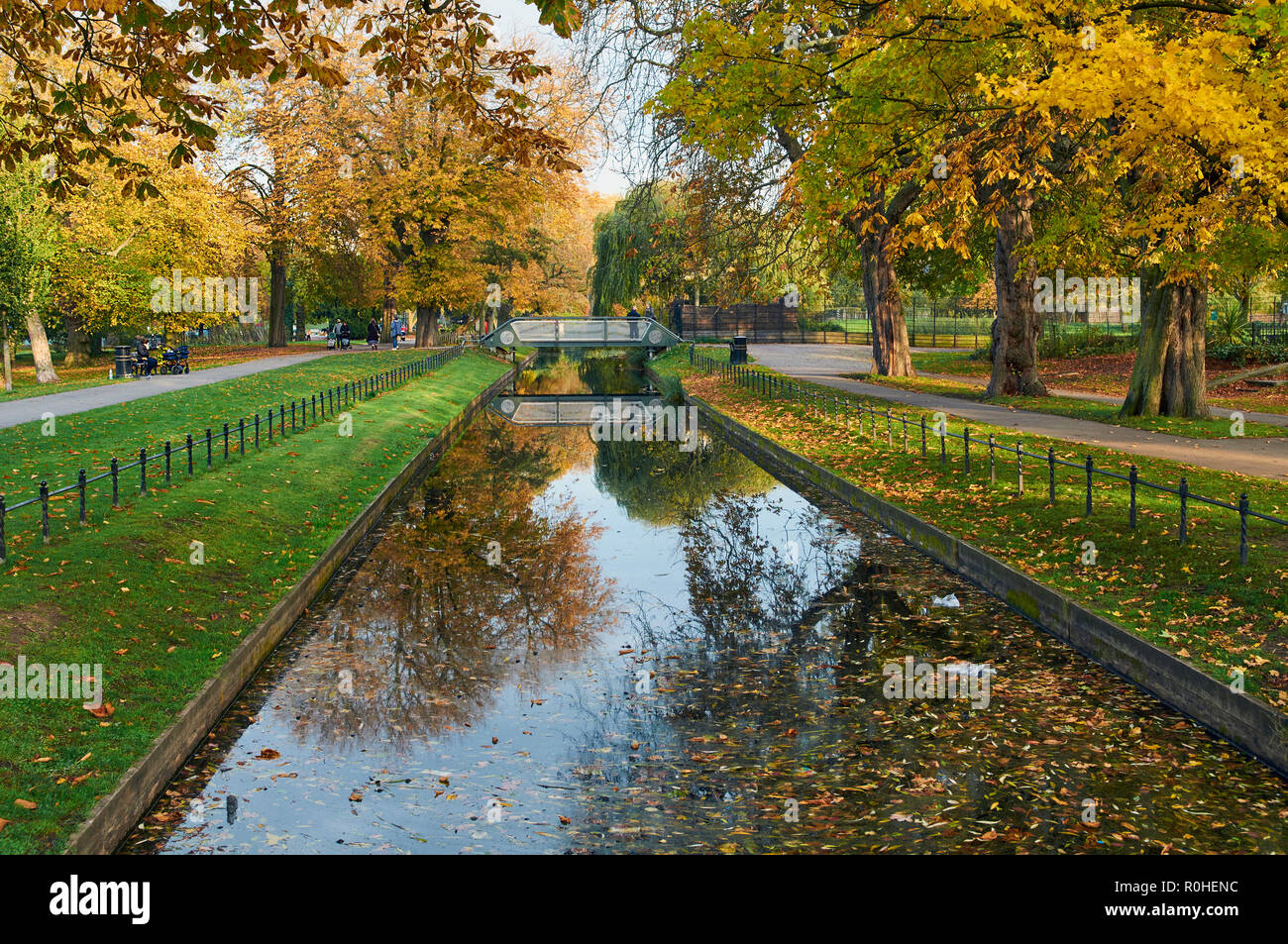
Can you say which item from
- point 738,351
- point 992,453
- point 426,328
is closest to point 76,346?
point 426,328

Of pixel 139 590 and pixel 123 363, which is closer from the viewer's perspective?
pixel 139 590

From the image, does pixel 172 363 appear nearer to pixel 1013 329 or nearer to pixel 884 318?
pixel 884 318

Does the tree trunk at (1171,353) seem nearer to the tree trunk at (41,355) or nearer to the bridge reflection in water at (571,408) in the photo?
the bridge reflection in water at (571,408)

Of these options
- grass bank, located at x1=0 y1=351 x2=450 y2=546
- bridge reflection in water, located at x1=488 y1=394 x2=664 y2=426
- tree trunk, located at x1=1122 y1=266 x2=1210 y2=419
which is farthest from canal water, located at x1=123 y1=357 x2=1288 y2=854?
bridge reflection in water, located at x1=488 y1=394 x2=664 y2=426

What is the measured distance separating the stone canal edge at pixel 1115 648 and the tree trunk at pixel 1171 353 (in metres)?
11.0

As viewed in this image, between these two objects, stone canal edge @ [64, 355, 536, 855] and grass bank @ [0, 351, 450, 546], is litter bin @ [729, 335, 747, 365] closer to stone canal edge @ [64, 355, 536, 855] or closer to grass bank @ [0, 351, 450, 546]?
grass bank @ [0, 351, 450, 546]

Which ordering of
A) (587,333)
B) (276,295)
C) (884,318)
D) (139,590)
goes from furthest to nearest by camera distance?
1. (587,333)
2. (276,295)
3. (884,318)
4. (139,590)

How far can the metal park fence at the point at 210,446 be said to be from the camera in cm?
1230

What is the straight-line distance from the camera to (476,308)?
77500 mm

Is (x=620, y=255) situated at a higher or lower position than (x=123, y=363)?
higher

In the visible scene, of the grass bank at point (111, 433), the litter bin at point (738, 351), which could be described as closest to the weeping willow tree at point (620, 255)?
the litter bin at point (738, 351)

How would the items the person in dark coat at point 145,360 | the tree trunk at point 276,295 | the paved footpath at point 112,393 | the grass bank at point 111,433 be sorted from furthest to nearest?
the tree trunk at point 276,295
the person in dark coat at point 145,360
the paved footpath at point 112,393
the grass bank at point 111,433

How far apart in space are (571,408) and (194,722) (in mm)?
29616

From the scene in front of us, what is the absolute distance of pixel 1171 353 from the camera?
2467cm
